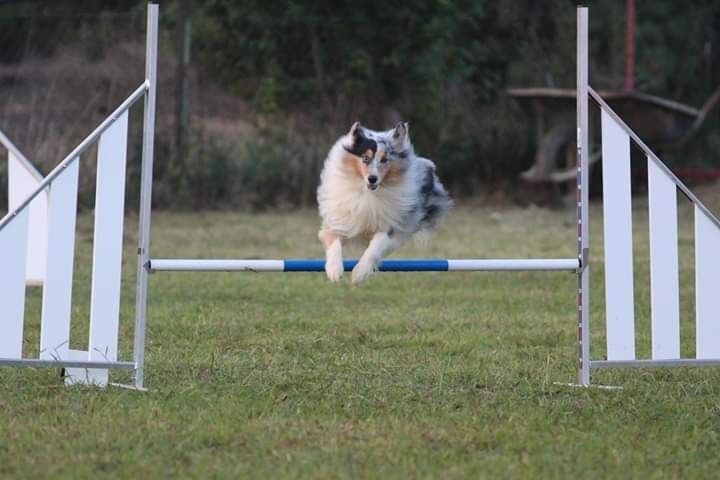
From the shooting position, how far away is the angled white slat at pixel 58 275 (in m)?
5.25

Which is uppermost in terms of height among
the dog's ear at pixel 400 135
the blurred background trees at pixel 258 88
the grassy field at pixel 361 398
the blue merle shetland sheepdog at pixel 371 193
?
the blurred background trees at pixel 258 88

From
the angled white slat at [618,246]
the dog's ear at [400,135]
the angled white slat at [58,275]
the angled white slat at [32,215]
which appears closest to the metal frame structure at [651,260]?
the angled white slat at [618,246]

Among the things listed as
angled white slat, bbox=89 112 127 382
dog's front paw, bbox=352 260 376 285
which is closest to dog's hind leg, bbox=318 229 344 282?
dog's front paw, bbox=352 260 376 285

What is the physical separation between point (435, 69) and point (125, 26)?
4.31 meters

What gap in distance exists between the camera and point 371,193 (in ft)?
20.7

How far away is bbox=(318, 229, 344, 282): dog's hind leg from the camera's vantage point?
19.2ft

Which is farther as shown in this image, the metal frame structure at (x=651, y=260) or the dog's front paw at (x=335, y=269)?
the dog's front paw at (x=335, y=269)

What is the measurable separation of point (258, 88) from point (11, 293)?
1209 centimetres

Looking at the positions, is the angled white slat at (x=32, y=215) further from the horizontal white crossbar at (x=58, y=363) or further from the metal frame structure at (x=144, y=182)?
the horizontal white crossbar at (x=58, y=363)

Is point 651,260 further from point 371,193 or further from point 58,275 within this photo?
point 58,275

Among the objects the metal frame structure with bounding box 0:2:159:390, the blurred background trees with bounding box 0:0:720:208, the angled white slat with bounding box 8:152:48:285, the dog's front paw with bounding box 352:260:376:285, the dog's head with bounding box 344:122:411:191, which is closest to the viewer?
the metal frame structure with bounding box 0:2:159:390

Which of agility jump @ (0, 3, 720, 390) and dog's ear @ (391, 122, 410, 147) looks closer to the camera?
agility jump @ (0, 3, 720, 390)

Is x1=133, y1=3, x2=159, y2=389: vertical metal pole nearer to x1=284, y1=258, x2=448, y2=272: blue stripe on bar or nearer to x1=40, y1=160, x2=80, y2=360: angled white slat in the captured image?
x1=40, y1=160, x2=80, y2=360: angled white slat

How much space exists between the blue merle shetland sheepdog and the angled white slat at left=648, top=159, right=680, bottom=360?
136cm
